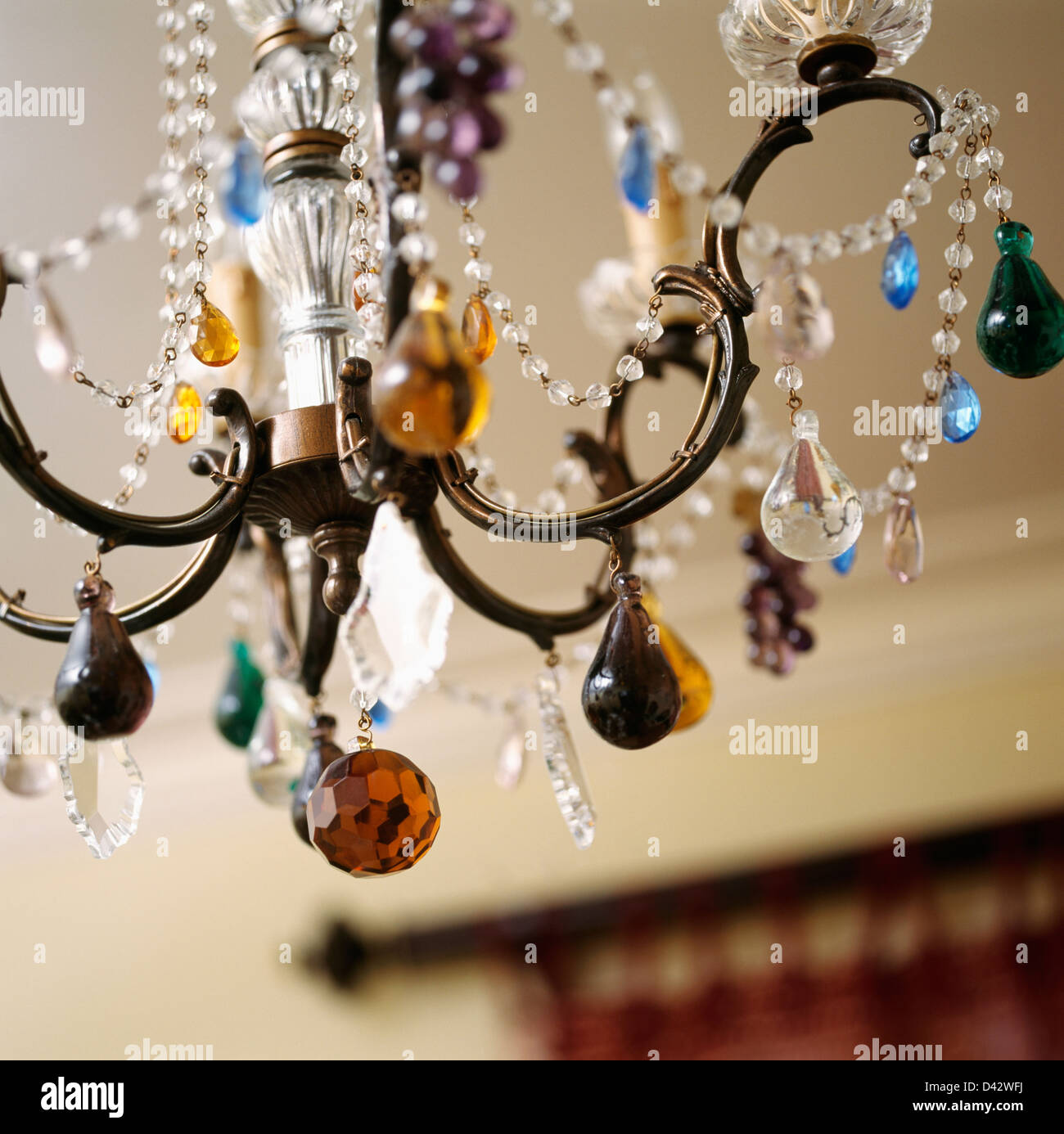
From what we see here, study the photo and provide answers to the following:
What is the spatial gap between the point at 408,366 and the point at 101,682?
0.29 metres

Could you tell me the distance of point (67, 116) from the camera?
145cm

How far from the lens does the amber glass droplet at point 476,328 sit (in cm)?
80

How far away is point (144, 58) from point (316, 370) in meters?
0.73

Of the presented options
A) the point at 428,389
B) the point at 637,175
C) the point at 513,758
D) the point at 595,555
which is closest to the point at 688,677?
the point at 513,758

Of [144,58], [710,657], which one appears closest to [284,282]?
[144,58]

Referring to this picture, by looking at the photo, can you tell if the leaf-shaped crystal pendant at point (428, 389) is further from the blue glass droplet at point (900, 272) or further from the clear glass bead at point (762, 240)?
the blue glass droplet at point (900, 272)

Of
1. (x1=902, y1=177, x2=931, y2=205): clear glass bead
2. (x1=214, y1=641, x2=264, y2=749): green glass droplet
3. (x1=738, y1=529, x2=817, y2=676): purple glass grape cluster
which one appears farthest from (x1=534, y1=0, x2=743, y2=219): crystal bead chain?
(x1=214, y1=641, x2=264, y2=749): green glass droplet

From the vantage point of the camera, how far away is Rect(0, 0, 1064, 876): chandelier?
24.3 inches

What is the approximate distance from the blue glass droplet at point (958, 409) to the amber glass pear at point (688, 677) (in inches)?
11.4

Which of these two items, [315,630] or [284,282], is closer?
[284,282]

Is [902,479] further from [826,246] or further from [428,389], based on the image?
[428,389]

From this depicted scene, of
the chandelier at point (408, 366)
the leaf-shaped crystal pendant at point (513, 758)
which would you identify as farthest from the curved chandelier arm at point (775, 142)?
the leaf-shaped crystal pendant at point (513, 758)

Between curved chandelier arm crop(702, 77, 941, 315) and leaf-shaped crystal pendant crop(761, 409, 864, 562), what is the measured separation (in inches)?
3.8

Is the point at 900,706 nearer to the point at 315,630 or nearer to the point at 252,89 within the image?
the point at 315,630
